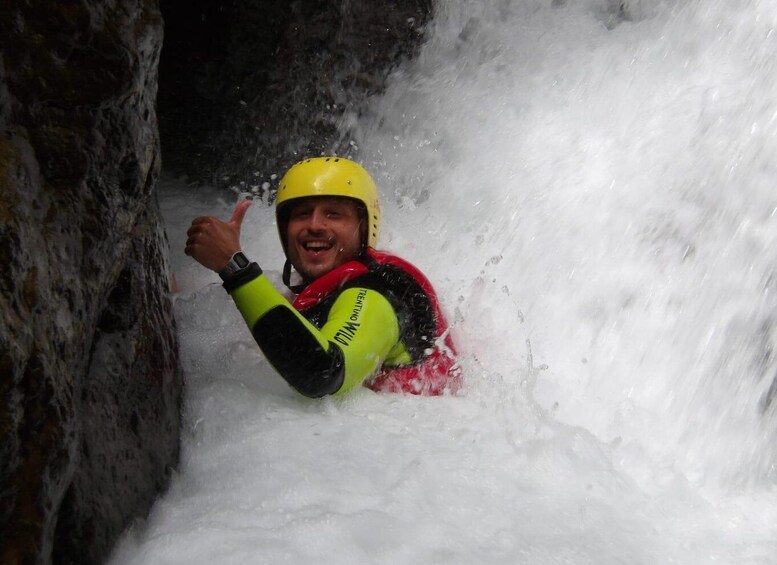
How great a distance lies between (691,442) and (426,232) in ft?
8.78

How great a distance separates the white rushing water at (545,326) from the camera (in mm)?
2268

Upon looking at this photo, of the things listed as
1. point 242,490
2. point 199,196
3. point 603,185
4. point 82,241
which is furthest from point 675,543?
point 199,196

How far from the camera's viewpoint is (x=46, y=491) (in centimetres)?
160

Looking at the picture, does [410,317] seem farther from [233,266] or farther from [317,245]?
[233,266]

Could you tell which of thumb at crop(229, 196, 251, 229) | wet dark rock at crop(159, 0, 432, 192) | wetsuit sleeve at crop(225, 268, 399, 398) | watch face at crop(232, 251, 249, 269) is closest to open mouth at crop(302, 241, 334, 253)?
thumb at crop(229, 196, 251, 229)

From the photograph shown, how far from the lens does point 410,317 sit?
130 inches

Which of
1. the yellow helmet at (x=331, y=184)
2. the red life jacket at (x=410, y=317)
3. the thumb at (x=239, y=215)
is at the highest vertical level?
the yellow helmet at (x=331, y=184)

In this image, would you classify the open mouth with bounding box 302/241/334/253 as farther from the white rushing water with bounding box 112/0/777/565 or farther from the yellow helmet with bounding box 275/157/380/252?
the white rushing water with bounding box 112/0/777/565

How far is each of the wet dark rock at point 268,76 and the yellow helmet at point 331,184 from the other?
8.57 ft

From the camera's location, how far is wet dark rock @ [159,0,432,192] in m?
6.25

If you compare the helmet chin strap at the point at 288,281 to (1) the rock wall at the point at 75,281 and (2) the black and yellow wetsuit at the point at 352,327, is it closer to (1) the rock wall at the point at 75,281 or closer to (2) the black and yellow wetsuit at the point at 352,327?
(2) the black and yellow wetsuit at the point at 352,327

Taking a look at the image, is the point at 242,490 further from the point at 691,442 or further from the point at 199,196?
the point at 199,196

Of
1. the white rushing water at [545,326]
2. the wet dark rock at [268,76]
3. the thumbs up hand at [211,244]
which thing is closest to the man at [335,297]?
the thumbs up hand at [211,244]

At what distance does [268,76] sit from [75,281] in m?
4.82
